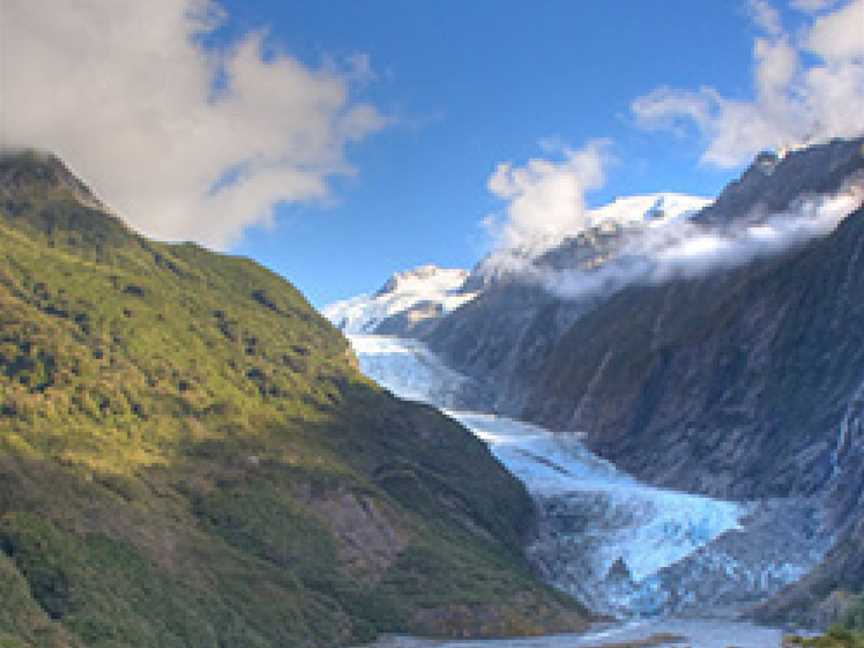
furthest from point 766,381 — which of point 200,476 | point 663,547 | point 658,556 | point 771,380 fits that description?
point 200,476

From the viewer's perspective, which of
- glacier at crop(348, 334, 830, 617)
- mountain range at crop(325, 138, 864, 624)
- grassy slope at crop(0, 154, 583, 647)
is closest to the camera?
grassy slope at crop(0, 154, 583, 647)

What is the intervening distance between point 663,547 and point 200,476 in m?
60.5

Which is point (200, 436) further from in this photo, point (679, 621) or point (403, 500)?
point (679, 621)

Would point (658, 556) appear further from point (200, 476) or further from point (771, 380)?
point (200, 476)

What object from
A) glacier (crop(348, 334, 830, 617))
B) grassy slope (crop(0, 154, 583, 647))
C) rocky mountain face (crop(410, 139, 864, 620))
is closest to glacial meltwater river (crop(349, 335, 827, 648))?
glacier (crop(348, 334, 830, 617))

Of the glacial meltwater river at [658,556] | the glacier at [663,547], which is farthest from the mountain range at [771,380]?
the glacial meltwater river at [658,556]

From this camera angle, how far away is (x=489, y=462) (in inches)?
6398

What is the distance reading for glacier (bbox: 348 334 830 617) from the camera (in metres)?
130

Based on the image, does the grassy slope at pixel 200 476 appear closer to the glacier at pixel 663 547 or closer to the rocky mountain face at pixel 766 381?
the glacier at pixel 663 547

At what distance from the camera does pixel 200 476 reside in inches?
4373

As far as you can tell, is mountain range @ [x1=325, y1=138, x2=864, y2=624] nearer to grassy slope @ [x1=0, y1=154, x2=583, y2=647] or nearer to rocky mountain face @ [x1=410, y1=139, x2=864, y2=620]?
rocky mountain face @ [x1=410, y1=139, x2=864, y2=620]

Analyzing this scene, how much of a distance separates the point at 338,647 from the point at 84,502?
23.4 meters

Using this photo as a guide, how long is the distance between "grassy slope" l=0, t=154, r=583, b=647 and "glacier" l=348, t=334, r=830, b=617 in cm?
717

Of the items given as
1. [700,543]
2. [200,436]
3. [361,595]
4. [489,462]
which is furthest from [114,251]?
[700,543]
